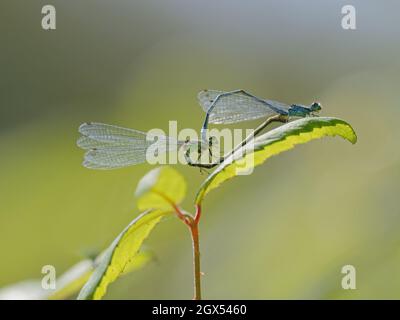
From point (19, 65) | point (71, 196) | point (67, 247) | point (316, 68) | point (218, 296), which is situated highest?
point (19, 65)

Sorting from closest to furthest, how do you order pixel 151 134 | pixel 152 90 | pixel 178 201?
1. pixel 178 201
2. pixel 151 134
3. pixel 152 90

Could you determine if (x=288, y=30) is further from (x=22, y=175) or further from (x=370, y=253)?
(x=370, y=253)

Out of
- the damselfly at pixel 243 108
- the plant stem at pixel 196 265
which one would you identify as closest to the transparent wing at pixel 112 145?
the damselfly at pixel 243 108

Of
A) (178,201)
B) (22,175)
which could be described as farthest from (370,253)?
(22,175)

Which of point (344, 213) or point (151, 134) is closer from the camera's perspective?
point (151, 134)

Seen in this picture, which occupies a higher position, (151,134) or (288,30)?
(288,30)

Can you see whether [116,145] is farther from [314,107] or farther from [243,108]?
[314,107]

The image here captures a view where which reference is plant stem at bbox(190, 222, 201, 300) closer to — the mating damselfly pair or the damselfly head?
the mating damselfly pair

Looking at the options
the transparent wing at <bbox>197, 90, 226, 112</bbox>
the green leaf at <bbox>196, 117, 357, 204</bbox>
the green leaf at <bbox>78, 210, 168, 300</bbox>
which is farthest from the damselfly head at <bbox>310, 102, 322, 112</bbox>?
the green leaf at <bbox>78, 210, 168, 300</bbox>
